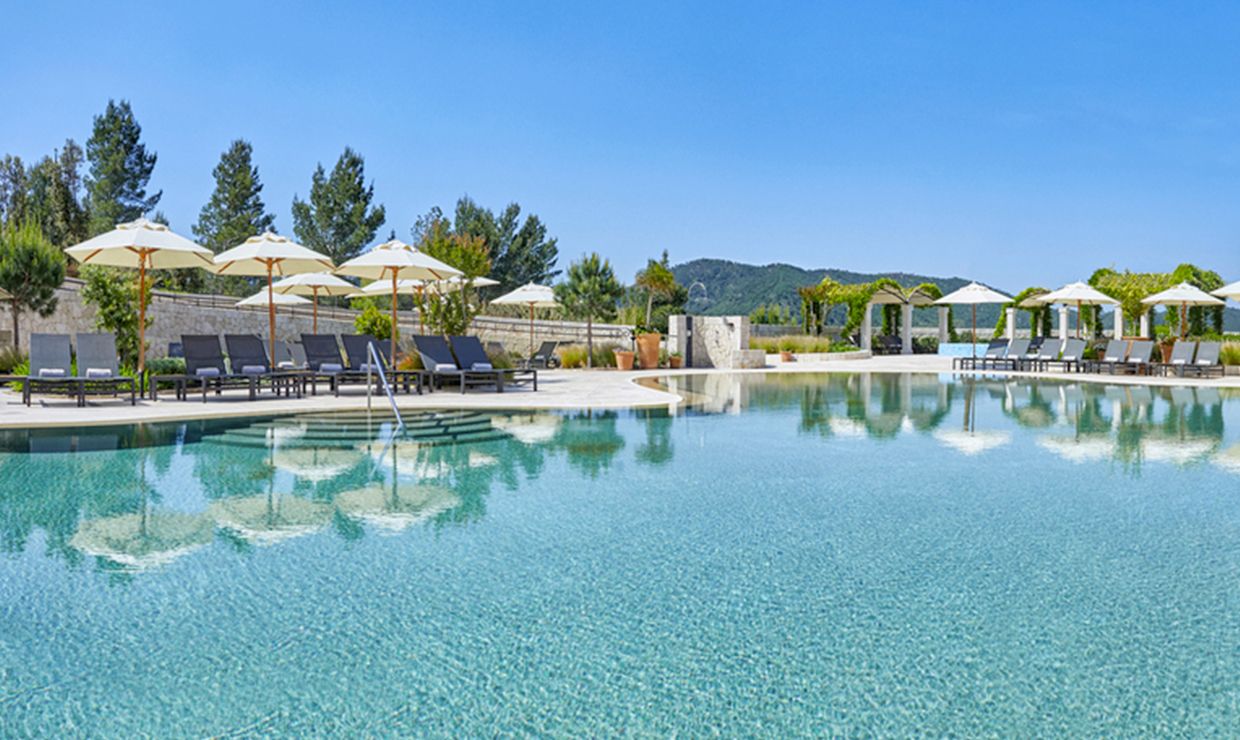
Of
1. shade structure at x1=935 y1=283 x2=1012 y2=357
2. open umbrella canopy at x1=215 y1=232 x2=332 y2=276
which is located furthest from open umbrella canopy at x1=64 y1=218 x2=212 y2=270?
shade structure at x1=935 y1=283 x2=1012 y2=357

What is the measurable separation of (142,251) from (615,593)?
35.9 feet

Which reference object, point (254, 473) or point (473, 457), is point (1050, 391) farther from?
point (254, 473)

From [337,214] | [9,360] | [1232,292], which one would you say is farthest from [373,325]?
[337,214]

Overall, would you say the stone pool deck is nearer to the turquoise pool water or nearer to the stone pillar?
the turquoise pool water

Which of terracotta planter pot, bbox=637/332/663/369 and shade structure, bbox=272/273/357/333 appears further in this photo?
terracotta planter pot, bbox=637/332/663/369

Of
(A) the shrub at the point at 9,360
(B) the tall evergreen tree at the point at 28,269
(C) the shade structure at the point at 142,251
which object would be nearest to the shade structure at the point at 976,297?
(C) the shade structure at the point at 142,251

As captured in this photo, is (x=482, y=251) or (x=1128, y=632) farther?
(x=482, y=251)

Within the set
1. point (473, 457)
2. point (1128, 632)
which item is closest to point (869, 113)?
point (473, 457)

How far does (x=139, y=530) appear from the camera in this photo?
4.44 metres

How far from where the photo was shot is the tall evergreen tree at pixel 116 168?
4175 centimetres

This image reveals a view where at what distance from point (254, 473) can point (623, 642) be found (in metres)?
4.22

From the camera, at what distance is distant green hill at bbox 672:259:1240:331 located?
2645 inches

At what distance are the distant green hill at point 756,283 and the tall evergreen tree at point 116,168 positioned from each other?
126 ft

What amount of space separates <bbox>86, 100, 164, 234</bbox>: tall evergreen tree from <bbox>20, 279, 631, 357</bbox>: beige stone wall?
17745mm
